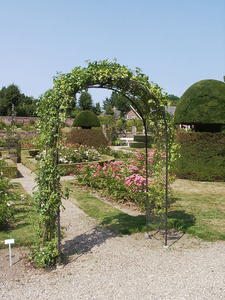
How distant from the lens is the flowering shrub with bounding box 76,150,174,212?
4.77 metres

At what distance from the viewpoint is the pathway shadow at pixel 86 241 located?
13.7 ft

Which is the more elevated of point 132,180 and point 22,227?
point 132,180

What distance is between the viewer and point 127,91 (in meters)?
4.35

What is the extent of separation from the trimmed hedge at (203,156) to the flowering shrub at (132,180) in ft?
7.17

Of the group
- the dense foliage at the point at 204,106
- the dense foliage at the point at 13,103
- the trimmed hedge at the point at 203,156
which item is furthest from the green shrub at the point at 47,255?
the dense foliage at the point at 13,103

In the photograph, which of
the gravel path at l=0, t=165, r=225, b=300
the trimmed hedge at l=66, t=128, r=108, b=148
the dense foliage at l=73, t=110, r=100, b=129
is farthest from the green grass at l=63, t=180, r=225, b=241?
the dense foliage at l=73, t=110, r=100, b=129

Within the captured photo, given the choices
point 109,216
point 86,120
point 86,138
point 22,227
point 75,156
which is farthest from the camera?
point 86,120

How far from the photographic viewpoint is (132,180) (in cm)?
647

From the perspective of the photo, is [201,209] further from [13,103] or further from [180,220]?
[13,103]

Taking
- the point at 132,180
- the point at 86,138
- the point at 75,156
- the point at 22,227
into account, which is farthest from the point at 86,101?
the point at 22,227

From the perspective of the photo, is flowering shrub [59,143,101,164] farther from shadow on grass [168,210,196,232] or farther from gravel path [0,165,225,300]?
gravel path [0,165,225,300]

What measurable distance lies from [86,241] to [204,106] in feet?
20.0

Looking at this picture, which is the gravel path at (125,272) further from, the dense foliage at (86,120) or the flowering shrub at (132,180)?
the dense foliage at (86,120)

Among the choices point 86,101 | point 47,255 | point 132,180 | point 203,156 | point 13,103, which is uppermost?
point 86,101
